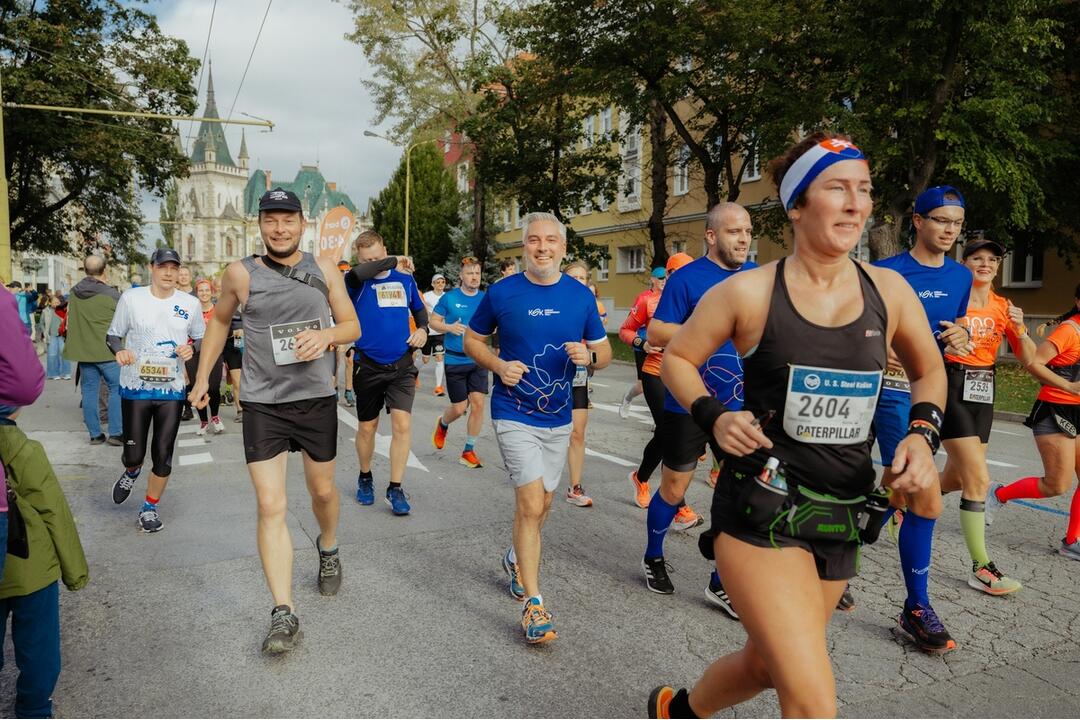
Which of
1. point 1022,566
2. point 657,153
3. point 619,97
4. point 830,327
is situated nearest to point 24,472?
point 830,327

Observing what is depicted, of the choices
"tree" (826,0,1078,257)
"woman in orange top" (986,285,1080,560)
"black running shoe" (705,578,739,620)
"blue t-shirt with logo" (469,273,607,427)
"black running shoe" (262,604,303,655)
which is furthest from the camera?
"tree" (826,0,1078,257)

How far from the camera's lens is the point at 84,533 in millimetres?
5781

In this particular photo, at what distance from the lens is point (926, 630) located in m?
3.78

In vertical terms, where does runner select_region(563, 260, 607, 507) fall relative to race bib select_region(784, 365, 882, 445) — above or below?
below

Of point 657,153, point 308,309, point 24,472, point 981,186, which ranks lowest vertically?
point 24,472

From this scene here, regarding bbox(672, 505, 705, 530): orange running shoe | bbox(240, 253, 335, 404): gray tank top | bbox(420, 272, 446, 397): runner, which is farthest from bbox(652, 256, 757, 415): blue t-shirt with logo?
bbox(420, 272, 446, 397): runner

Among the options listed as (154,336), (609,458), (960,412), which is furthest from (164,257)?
(960,412)

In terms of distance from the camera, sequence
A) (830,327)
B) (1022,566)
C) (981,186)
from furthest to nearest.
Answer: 1. (981,186)
2. (1022,566)
3. (830,327)

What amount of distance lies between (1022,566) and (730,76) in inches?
790

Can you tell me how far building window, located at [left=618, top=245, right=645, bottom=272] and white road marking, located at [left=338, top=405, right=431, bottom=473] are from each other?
31.6 meters

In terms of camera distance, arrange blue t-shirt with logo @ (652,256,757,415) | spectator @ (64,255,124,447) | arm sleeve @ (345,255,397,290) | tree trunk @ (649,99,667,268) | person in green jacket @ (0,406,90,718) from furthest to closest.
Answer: tree trunk @ (649,99,667,268), spectator @ (64,255,124,447), arm sleeve @ (345,255,397,290), blue t-shirt with logo @ (652,256,757,415), person in green jacket @ (0,406,90,718)

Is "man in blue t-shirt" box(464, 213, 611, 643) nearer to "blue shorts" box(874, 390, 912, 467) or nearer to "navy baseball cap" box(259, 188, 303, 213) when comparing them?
"navy baseball cap" box(259, 188, 303, 213)

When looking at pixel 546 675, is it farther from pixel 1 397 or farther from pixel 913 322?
pixel 1 397

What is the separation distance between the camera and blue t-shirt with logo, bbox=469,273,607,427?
4.09m
